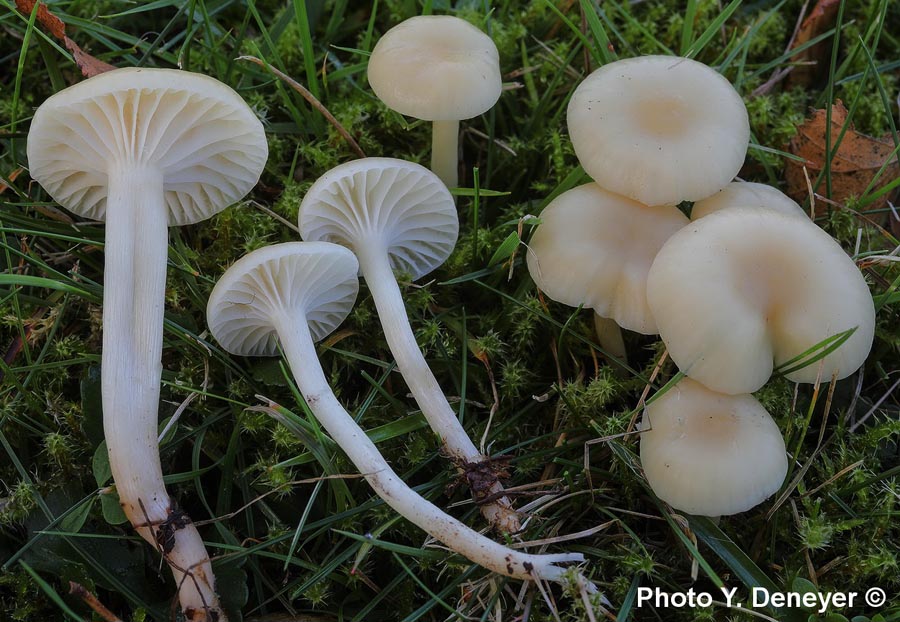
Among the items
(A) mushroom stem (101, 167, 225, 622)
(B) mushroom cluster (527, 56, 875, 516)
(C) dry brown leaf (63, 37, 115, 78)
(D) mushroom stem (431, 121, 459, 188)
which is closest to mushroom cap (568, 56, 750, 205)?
(B) mushroom cluster (527, 56, 875, 516)

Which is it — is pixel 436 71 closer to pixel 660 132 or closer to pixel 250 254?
pixel 660 132

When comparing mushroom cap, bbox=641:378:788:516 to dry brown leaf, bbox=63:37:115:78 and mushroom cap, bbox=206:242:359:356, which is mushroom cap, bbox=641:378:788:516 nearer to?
mushroom cap, bbox=206:242:359:356

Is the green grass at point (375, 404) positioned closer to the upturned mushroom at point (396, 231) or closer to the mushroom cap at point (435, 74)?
the upturned mushroom at point (396, 231)

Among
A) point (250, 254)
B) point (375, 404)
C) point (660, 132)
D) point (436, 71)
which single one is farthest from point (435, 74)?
point (375, 404)

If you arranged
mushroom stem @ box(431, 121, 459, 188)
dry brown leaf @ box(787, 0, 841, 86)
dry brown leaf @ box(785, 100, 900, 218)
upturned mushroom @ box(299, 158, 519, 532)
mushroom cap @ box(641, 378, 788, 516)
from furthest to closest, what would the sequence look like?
dry brown leaf @ box(787, 0, 841, 86)
dry brown leaf @ box(785, 100, 900, 218)
mushroom stem @ box(431, 121, 459, 188)
upturned mushroom @ box(299, 158, 519, 532)
mushroom cap @ box(641, 378, 788, 516)

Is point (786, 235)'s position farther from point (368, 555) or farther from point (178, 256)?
point (178, 256)

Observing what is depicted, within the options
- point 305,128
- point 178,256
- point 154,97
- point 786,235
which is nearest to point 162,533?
point 178,256

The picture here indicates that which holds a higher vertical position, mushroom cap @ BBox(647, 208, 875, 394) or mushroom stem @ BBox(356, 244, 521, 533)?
mushroom cap @ BBox(647, 208, 875, 394)
